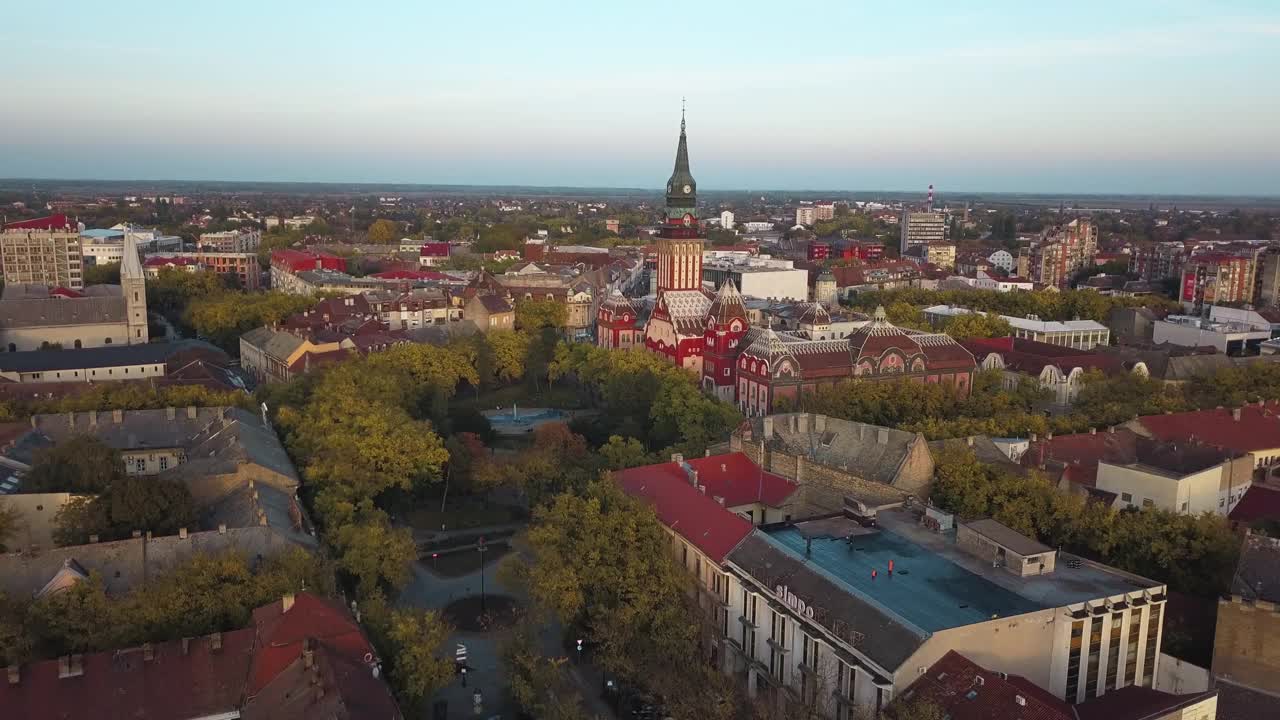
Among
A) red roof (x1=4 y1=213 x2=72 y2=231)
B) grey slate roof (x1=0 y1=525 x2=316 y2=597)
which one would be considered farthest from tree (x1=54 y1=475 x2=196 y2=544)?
red roof (x1=4 y1=213 x2=72 y2=231)

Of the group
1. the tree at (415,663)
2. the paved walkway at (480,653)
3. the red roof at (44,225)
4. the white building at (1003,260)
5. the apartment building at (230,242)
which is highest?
the red roof at (44,225)

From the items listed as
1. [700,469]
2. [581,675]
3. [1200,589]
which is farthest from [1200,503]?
[581,675]

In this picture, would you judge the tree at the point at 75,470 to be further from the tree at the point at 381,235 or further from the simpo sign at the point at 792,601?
the tree at the point at 381,235

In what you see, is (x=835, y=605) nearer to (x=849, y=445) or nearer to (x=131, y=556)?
(x=849, y=445)

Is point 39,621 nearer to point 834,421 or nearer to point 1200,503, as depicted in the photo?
point 834,421

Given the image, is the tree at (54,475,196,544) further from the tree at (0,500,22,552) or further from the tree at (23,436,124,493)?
the tree at (23,436,124,493)

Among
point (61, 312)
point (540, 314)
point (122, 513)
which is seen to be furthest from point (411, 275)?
point (122, 513)

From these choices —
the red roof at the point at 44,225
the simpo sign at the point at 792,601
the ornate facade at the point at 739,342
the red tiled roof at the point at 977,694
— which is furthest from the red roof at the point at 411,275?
the red tiled roof at the point at 977,694

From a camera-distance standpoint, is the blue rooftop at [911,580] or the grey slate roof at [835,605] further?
the blue rooftop at [911,580]
